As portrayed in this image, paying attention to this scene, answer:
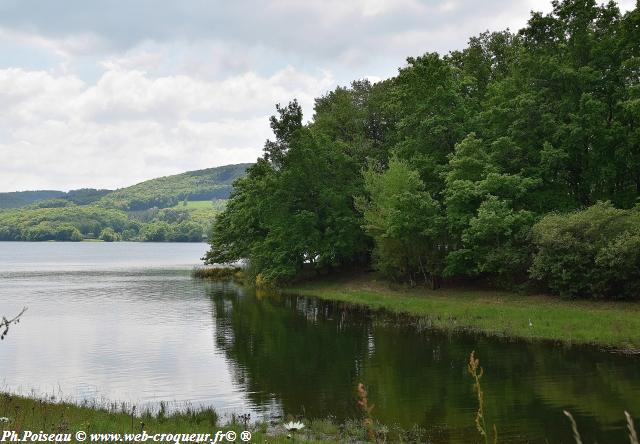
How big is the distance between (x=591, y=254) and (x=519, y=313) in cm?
587

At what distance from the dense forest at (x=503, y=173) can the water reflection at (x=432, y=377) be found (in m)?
9.73

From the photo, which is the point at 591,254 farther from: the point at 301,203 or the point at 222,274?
the point at 222,274

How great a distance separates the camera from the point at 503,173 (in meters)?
46.5

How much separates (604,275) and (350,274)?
101ft

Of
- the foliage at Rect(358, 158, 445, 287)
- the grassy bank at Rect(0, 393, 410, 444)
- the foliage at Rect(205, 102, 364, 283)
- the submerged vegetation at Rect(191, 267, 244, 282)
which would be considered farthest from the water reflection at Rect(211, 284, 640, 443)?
the submerged vegetation at Rect(191, 267, 244, 282)

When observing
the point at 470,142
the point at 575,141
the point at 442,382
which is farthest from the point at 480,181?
the point at 442,382

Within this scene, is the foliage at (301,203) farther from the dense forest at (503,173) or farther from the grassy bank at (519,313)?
the grassy bank at (519,313)

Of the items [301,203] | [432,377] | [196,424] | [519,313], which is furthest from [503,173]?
[196,424]

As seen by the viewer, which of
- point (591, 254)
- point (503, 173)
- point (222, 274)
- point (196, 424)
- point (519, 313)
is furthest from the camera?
point (222, 274)

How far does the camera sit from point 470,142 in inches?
1810

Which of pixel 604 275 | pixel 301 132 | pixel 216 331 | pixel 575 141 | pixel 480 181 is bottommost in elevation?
pixel 216 331

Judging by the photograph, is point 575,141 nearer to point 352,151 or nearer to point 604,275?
point 604,275

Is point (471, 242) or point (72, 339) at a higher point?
point (471, 242)

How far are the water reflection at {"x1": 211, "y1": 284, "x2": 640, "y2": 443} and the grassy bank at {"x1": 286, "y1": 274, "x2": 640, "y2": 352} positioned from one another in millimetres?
1851
